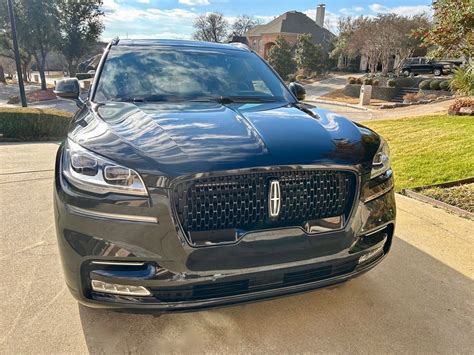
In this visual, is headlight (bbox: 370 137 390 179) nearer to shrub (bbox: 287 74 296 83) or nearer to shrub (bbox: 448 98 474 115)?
shrub (bbox: 448 98 474 115)

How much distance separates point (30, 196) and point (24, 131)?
17.7 ft

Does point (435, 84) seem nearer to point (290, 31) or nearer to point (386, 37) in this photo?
point (386, 37)

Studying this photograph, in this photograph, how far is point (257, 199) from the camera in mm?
1899

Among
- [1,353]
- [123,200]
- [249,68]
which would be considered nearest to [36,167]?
[249,68]

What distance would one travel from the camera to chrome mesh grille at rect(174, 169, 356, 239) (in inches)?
71.5

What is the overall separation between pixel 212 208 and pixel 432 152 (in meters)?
6.18

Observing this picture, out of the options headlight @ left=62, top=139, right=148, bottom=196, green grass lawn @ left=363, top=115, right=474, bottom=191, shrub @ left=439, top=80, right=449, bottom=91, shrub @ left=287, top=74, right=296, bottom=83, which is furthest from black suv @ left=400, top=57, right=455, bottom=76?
headlight @ left=62, top=139, right=148, bottom=196

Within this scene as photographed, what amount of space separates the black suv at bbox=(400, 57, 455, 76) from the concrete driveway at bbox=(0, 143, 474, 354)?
31932 mm

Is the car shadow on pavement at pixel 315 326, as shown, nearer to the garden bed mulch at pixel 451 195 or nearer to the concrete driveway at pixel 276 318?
the concrete driveway at pixel 276 318

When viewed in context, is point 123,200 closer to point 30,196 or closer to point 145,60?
point 145,60

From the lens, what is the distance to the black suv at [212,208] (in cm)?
178

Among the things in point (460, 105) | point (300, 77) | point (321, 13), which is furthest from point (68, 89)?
point (321, 13)

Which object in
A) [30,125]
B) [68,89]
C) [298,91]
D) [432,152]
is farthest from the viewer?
[30,125]

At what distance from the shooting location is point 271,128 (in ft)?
7.25
